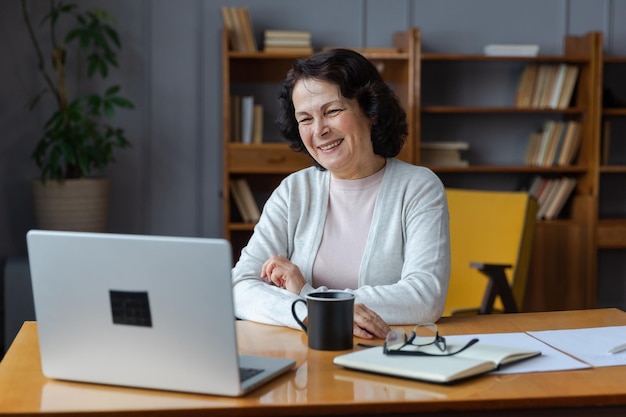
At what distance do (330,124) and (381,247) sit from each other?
0.33 m

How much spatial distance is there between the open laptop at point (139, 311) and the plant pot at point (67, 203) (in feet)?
10.1

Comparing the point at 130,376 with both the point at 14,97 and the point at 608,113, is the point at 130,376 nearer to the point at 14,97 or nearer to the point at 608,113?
the point at 14,97

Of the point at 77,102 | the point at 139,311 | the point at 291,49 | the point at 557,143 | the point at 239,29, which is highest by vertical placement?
the point at 239,29

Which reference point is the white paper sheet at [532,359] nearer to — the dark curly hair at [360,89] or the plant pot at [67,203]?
the dark curly hair at [360,89]

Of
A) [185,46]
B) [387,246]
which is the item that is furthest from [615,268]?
[387,246]

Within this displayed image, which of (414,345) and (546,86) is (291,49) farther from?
(414,345)

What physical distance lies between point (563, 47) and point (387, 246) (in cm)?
336

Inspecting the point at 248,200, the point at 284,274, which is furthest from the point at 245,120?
the point at 284,274

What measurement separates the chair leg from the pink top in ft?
4.67

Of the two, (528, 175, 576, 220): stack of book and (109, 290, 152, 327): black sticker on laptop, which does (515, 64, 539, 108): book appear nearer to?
(528, 175, 576, 220): stack of book

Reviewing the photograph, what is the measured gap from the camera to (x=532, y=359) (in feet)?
5.04

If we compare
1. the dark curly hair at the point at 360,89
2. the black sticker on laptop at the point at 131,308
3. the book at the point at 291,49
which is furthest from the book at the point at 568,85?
the black sticker on laptop at the point at 131,308

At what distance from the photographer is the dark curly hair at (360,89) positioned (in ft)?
7.09

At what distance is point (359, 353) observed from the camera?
4.97 ft
